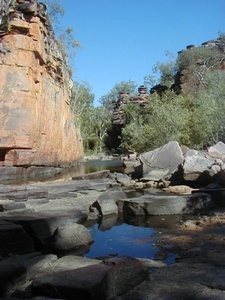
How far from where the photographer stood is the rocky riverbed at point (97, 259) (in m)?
3.46

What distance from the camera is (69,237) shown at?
5684 millimetres

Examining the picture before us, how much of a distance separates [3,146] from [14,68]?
396 centimetres

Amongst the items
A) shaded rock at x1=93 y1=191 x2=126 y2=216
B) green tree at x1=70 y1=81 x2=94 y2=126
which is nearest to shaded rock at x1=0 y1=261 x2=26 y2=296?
shaded rock at x1=93 y1=191 x2=126 y2=216

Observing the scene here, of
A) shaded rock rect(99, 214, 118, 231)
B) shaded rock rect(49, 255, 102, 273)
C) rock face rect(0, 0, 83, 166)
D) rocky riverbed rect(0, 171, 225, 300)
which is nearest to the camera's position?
rocky riverbed rect(0, 171, 225, 300)

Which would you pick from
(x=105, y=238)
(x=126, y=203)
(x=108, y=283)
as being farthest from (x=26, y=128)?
(x=108, y=283)

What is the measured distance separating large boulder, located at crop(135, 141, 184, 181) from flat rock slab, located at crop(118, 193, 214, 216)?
5.96 m

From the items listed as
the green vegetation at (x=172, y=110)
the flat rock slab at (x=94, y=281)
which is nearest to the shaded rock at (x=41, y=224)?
the flat rock slab at (x=94, y=281)

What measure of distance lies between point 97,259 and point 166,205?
3978 millimetres

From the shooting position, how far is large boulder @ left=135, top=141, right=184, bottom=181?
15.1 m

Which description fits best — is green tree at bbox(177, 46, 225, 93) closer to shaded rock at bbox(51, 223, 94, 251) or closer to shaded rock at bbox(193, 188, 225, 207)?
shaded rock at bbox(193, 188, 225, 207)

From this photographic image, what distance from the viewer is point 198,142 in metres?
27.4

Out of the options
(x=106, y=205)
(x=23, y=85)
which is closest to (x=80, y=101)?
(x=23, y=85)

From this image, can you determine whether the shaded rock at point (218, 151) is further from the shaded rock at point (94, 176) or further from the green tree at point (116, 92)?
the green tree at point (116, 92)

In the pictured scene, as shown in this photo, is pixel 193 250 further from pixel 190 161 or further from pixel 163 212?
pixel 190 161
